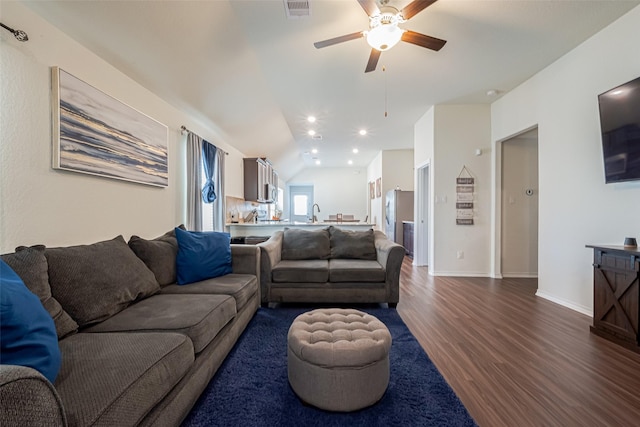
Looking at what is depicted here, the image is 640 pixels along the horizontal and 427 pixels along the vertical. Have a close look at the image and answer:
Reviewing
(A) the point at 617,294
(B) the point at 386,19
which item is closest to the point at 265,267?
(B) the point at 386,19

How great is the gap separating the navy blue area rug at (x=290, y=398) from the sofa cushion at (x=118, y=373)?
1.21 feet

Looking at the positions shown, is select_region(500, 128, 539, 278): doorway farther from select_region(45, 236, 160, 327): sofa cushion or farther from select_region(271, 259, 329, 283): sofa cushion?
select_region(45, 236, 160, 327): sofa cushion

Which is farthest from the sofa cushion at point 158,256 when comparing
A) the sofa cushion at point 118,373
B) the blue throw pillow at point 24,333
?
the blue throw pillow at point 24,333

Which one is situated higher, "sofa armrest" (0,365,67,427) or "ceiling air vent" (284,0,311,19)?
"ceiling air vent" (284,0,311,19)

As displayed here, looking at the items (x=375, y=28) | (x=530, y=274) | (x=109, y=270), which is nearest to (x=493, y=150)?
(x=530, y=274)

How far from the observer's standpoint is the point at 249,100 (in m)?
3.74

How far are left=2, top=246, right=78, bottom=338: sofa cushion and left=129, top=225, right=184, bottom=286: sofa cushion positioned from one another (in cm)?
74

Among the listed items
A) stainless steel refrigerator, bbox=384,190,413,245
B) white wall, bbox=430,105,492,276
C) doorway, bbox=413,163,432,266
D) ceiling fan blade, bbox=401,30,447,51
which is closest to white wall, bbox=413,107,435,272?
doorway, bbox=413,163,432,266

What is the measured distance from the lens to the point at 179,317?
1.48 m

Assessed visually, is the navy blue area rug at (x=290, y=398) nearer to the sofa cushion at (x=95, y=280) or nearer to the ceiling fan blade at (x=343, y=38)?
the sofa cushion at (x=95, y=280)

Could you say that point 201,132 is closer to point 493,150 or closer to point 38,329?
point 38,329

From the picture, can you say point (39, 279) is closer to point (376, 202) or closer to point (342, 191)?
point (376, 202)

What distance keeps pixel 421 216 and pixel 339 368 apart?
173 inches

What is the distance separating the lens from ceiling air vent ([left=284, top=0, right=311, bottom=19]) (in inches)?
83.0
